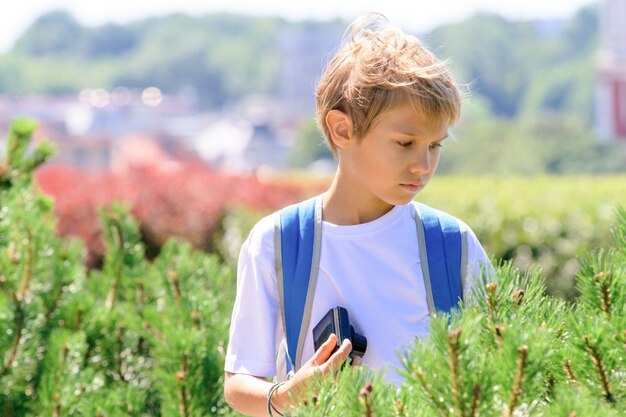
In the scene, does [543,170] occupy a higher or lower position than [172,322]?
lower

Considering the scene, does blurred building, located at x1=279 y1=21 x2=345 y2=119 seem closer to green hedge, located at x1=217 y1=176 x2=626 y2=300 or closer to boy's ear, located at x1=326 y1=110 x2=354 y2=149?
green hedge, located at x1=217 y1=176 x2=626 y2=300

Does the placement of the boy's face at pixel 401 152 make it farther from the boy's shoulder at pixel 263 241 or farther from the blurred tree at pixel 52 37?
the blurred tree at pixel 52 37

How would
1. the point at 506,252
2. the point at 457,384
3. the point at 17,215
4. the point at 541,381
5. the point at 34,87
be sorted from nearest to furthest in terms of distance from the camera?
the point at 457,384 → the point at 541,381 → the point at 17,215 → the point at 506,252 → the point at 34,87

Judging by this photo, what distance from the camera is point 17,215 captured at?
2.86 m

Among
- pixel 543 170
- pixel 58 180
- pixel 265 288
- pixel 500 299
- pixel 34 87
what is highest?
pixel 500 299

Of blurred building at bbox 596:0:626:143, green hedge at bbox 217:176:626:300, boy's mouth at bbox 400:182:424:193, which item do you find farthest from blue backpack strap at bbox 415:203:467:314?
blurred building at bbox 596:0:626:143

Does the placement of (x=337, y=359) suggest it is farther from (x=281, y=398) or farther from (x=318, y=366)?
(x=281, y=398)

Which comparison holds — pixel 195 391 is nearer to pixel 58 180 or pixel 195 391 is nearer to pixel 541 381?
pixel 541 381

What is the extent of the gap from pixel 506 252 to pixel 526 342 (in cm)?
589

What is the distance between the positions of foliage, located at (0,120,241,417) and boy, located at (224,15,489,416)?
1.69ft

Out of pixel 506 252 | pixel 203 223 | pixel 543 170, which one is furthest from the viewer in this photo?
pixel 543 170

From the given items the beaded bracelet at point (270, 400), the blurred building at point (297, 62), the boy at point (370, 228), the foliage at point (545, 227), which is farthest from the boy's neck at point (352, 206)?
the blurred building at point (297, 62)

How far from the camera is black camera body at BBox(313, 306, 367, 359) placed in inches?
65.5

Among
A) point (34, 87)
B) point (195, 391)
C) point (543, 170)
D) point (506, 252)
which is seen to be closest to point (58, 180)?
point (506, 252)
